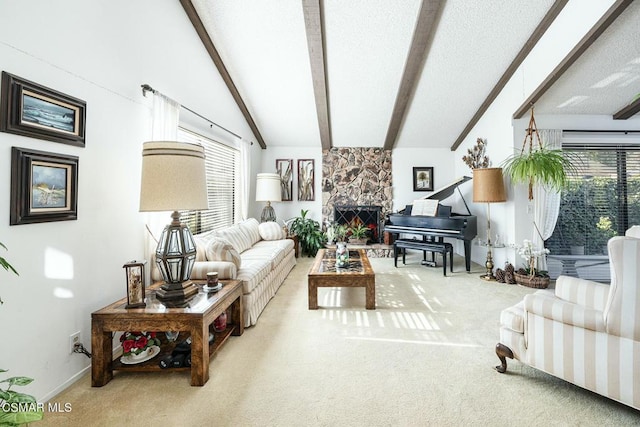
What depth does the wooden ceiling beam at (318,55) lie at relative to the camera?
3.39 m

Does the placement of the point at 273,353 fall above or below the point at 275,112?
below

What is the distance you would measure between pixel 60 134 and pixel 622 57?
17.8 ft

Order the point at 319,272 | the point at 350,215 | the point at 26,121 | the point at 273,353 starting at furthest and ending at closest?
the point at 350,215, the point at 319,272, the point at 273,353, the point at 26,121

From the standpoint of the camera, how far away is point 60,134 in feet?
6.33

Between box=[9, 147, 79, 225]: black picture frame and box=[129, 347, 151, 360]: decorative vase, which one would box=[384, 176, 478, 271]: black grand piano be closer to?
box=[129, 347, 151, 360]: decorative vase

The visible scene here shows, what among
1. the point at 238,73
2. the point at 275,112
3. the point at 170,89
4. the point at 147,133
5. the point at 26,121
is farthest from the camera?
the point at 275,112

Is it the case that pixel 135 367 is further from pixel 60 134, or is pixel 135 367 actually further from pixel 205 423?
pixel 60 134

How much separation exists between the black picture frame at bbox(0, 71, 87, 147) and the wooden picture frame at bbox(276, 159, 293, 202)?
4.77m

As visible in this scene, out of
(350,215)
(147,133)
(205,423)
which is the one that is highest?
(147,133)

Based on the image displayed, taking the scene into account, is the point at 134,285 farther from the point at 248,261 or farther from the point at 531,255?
the point at 531,255

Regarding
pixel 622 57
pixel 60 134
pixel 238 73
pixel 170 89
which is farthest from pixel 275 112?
pixel 622 57

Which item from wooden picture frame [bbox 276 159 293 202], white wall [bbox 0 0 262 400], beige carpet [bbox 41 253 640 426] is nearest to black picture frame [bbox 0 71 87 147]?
white wall [bbox 0 0 262 400]

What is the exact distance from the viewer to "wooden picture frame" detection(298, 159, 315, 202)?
6.80 metres

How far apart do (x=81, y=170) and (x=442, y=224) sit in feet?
15.1
